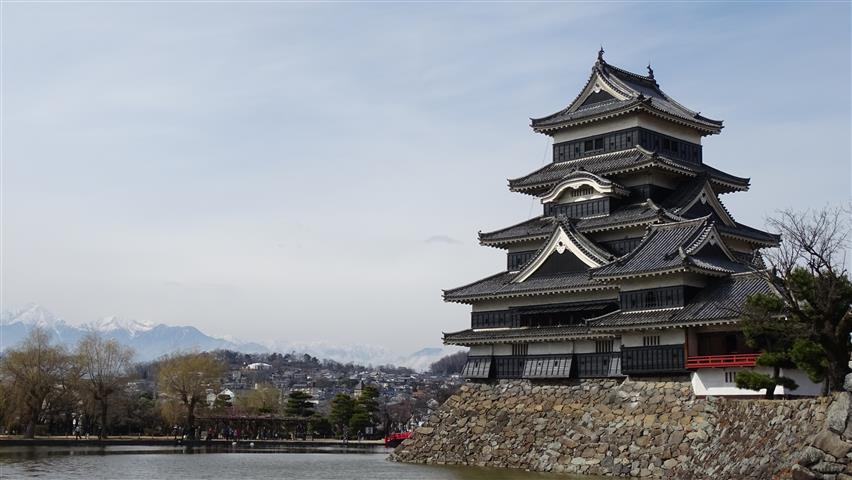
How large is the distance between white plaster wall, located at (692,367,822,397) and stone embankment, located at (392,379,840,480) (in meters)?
0.51

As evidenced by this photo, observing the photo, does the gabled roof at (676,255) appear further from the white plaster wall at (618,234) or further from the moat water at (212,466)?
the moat water at (212,466)

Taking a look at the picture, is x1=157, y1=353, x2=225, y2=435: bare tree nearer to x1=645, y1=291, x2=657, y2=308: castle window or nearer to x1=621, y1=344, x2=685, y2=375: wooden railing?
x1=621, y1=344, x2=685, y2=375: wooden railing

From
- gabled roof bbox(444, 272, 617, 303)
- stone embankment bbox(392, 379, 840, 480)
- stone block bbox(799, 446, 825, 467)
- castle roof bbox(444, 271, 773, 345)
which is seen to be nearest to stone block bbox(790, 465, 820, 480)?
stone embankment bbox(392, 379, 840, 480)

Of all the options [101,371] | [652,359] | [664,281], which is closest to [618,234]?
[664,281]

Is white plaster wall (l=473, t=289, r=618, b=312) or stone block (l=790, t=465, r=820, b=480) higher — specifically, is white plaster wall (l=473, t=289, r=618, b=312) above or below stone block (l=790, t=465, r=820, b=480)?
above

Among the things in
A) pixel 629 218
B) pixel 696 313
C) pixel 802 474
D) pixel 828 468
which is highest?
pixel 629 218

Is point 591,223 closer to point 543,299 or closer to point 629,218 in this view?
point 629,218

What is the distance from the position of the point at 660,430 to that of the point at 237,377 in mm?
166707

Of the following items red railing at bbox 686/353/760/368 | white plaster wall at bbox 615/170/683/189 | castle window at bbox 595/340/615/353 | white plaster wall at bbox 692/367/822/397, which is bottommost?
white plaster wall at bbox 692/367/822/397

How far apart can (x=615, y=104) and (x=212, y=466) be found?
82.2 ft

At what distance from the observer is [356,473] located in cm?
4069

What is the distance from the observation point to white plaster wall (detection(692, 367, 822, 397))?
35125 mm

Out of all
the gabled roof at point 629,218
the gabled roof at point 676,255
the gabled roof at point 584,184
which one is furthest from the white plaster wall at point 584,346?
the gabled roof at point 584,184

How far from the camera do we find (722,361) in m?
36.7
